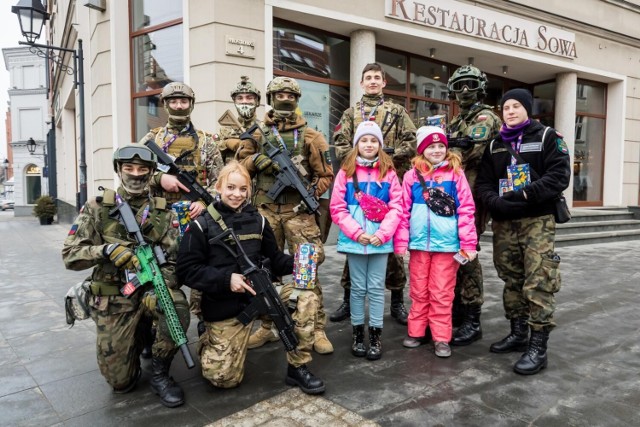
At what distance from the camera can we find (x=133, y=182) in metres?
2.90

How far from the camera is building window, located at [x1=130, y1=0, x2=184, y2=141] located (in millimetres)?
7602

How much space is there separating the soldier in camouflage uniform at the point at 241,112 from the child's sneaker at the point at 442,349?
2.33 meters

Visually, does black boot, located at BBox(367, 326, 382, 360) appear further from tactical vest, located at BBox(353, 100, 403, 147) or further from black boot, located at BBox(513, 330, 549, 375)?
tactical vest, located at BBox(353, 100, 403, 147)

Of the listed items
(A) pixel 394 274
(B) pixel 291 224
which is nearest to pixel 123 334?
(B) pixel 291 224

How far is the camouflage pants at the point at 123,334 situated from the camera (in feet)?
8.89

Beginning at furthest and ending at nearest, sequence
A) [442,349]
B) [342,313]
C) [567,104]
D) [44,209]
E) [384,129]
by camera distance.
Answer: [44,209], [567,104], [342,313], [384,129], [442,349]

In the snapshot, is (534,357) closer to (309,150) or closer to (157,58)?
(309,150)

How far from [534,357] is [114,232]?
298 cm

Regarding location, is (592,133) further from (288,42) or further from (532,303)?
(532,303)

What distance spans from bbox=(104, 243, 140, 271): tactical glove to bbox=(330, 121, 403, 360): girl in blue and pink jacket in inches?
56.8

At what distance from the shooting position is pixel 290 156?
12.1 ft

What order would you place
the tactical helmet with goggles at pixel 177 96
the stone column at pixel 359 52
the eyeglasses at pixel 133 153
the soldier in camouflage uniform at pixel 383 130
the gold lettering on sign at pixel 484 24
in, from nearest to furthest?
the eyeglasses at pixel 133 153 < the tactical helmet with goggles at pixel 177 96 < the soldier in camouflage uniform at pixel 383 130 < the stone column at pixel 359 52 < the gold lettering on sign at pixel 484 24

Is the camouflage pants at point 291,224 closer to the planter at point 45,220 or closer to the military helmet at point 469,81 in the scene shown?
the military helmet at point 469,81

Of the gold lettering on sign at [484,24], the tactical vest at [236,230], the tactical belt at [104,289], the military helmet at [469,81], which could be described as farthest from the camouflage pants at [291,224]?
the gold lettering on sign at [484,24]
